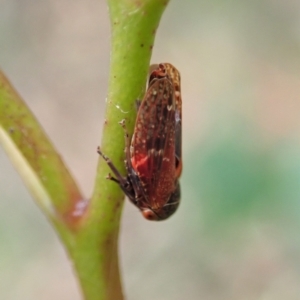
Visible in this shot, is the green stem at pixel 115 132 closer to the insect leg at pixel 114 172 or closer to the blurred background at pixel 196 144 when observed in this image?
the insect leg at pixel 114 172

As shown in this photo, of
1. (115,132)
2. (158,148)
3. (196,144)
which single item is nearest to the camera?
(115,132)

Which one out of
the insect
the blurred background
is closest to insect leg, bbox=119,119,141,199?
the insect

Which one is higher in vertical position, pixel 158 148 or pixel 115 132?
pixel 115 132

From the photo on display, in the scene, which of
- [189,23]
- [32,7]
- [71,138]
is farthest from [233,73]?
[32,7]

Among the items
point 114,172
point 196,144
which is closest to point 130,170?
point 114,172

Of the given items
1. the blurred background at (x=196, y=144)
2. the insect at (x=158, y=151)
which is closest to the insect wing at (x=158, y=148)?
the insect at (x=158, y=151)

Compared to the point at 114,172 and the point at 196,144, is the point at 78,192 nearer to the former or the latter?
the point at 114,172
